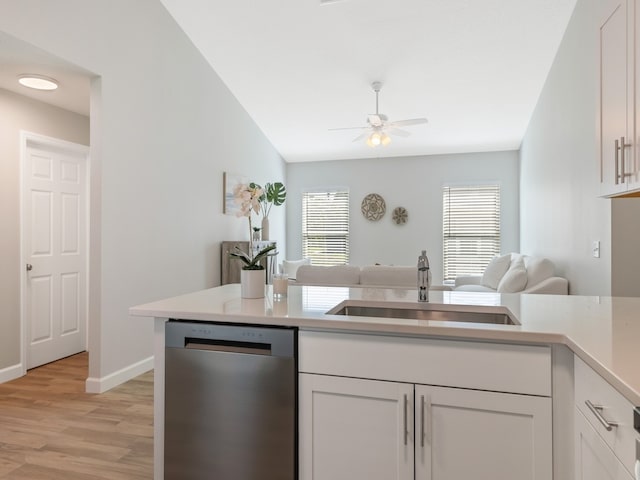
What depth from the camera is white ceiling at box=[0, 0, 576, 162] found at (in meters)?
3.83

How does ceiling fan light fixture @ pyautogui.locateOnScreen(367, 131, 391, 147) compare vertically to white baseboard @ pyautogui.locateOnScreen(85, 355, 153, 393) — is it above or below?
above

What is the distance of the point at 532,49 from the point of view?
4293 millimetres

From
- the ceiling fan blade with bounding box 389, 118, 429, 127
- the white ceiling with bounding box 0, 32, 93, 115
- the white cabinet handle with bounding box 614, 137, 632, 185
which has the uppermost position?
the ceiling fan blade with bounding box 389, 118, 429, 127

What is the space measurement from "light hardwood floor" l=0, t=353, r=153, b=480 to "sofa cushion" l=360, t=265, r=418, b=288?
2097 mm

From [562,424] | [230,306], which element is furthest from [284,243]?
[562,424]

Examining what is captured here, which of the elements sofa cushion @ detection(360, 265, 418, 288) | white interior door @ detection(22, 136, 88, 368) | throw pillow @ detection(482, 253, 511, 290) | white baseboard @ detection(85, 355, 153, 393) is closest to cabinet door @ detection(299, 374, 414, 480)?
sofa cushion @ detection(360, 265, 418, 288)

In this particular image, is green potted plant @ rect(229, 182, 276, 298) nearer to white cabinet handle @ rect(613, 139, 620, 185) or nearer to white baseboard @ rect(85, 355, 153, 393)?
white cabinet handle @ rect(613, 139, 620, 185)

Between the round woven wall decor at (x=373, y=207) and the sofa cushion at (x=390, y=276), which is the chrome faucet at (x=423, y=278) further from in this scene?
the round woven wall decor at (x=373, y=207)

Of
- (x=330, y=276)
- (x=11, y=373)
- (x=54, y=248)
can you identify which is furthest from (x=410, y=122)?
(x=11, y=373)

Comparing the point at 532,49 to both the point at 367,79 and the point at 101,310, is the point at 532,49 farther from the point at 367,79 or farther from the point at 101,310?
the point at 101,310

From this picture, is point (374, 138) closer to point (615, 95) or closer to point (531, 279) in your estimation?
point (531, 279)

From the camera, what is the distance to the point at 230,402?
160 centimetres

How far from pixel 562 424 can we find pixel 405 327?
56cm

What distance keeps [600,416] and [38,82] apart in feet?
13.9
